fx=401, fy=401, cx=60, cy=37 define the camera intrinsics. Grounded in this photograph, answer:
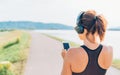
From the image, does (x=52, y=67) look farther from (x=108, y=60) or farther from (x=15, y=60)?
(x=108, y=60)

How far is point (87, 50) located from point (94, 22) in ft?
0.69

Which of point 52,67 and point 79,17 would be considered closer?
point 79,17

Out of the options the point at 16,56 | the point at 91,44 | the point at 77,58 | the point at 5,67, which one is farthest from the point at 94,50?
the point at 16,56

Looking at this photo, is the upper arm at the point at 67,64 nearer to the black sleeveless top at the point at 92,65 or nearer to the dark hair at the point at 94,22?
the black sleeveless top at the point at 92,65

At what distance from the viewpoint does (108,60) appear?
9.91ft

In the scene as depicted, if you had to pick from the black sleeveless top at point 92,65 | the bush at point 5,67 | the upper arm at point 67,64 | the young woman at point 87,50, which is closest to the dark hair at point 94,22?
the young woman at point 87,50

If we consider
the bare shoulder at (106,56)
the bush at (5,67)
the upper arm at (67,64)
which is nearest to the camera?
the upper arm at (67,64)

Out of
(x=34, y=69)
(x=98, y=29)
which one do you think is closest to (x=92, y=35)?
(x=98, y=29)

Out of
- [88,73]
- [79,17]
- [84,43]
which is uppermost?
[79,17]

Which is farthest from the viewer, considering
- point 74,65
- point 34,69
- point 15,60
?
point 15,60

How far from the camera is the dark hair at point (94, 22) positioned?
2885 mm

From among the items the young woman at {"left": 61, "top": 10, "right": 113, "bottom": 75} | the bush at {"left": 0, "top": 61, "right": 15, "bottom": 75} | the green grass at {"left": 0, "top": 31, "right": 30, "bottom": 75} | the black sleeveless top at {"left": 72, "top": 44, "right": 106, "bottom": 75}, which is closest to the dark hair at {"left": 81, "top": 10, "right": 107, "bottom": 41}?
the young woman at {"left": 61, "top": 10, "right": 113, "bottom": 75}

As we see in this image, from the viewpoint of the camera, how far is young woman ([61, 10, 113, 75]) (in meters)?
2.88

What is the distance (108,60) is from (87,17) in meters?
0.38
